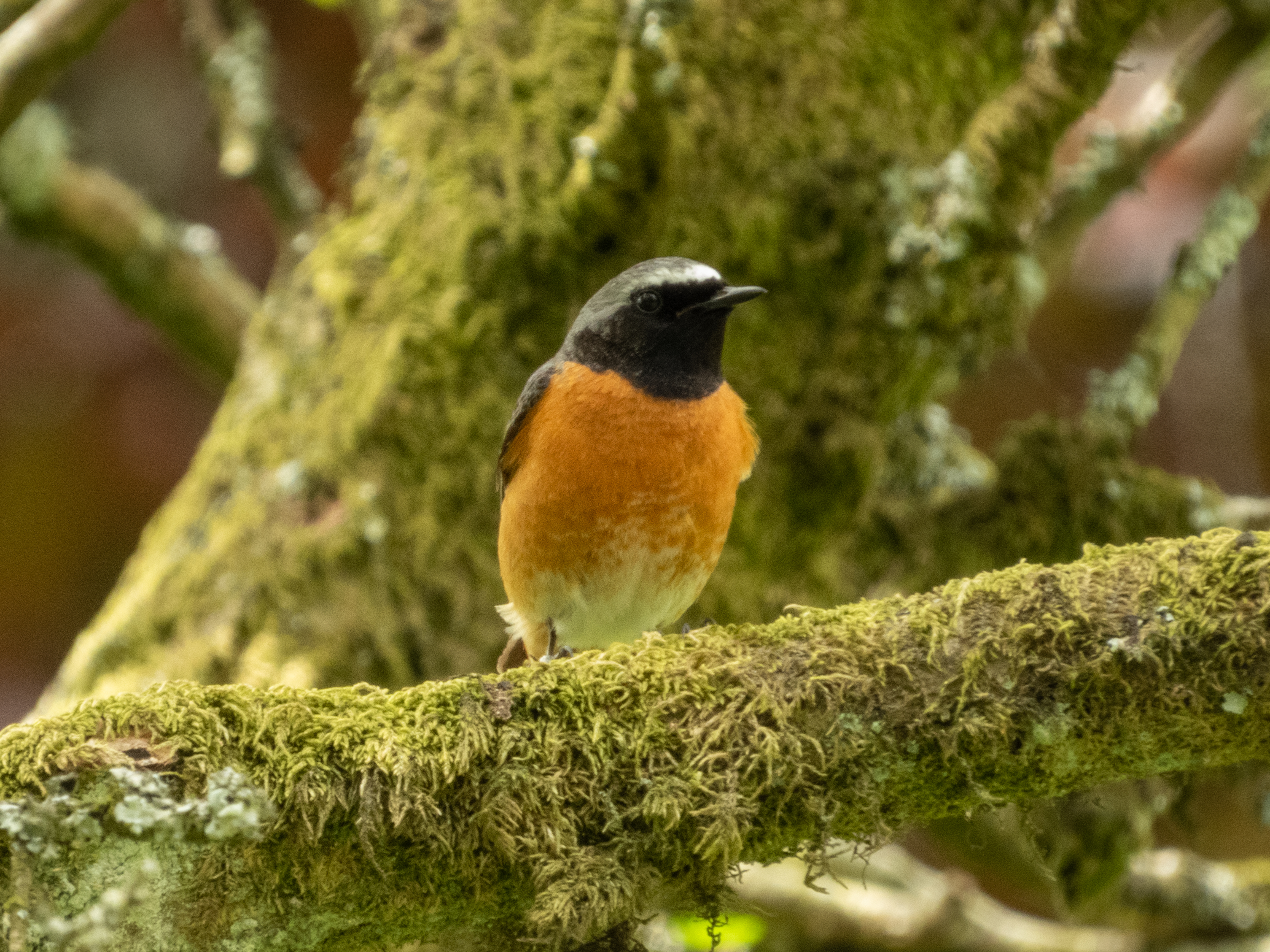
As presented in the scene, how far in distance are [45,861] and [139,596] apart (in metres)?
3.22

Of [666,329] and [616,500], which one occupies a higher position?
[666,329]

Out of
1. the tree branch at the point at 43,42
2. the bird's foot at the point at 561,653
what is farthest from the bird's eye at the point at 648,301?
the tree branch at the point at 43,42

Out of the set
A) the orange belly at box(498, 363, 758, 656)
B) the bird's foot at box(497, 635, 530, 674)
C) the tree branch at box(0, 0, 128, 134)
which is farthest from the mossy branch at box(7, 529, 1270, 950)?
the tree branch at box(0, 0, 128, 134)

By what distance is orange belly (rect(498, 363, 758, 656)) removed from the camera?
3889mm

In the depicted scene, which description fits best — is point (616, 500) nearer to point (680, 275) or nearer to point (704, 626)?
point (704, 626)

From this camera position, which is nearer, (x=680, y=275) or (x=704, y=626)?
(x=704, y=626)

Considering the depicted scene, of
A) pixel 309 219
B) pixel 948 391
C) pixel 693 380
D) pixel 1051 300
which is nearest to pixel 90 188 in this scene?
pixel 309 219

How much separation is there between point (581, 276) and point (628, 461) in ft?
4.83

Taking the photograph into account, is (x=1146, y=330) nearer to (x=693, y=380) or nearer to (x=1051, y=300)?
(x=693, y=380)

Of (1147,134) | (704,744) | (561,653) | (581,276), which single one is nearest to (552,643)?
(561,653)

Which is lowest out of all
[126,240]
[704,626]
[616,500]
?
[704,626]

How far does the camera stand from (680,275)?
4.07m

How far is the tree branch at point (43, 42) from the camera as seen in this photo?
3.59 metres

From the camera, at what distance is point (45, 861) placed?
2096 mm
